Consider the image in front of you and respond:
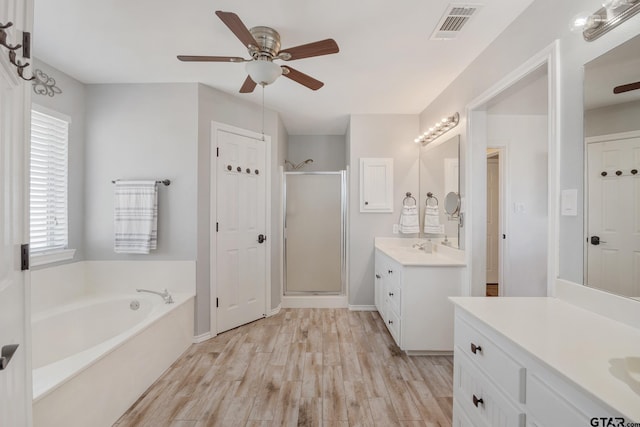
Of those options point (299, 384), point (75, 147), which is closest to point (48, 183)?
point (75, 147)

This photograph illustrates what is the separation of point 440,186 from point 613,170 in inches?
69.8

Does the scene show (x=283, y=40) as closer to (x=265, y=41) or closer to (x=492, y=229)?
(x=265, y=41)

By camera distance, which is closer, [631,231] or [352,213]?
[631,231]

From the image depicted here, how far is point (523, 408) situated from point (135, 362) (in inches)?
86.8

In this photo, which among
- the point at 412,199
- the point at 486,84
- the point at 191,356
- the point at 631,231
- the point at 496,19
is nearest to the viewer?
the point at 631,231

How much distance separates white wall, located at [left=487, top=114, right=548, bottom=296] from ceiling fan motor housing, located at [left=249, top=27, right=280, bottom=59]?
8.11 feet

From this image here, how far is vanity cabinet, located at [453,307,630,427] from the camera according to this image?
774mm

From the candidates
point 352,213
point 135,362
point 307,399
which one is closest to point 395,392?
point 307,399

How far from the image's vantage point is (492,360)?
111 cm

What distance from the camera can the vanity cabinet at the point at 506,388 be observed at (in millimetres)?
774

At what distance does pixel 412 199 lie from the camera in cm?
352

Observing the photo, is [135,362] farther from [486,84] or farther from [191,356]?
[486,84]

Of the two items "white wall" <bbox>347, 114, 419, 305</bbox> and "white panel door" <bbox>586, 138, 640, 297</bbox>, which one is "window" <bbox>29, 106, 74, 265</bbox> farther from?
"white panel door" <bbox>586, 138, 640, 297</bbox>

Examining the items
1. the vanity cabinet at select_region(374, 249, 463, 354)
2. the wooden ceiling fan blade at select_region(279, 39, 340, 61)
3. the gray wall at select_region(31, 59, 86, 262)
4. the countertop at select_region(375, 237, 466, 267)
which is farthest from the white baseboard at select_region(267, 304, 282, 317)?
the wooden ceiling fan blade at select_region(279, 39, 340, 61)
